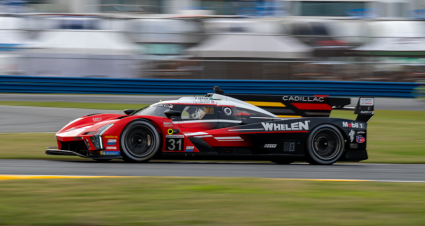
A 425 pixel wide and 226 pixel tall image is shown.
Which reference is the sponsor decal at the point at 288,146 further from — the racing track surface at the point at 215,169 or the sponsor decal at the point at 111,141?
the sponsor decal at the point at 111,141

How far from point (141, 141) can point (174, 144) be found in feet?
1.62

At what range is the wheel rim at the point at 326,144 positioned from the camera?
8.11 meters

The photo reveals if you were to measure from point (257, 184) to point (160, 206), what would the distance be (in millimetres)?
1527

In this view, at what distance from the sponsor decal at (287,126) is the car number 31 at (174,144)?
1.30 m

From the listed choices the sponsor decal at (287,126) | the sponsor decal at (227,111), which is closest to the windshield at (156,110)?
the sponsor decal at (227,111)

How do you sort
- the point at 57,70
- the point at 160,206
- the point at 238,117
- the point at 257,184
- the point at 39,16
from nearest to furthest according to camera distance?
the point at 160,206 < the point at 257,184 < the point at 238,117 < the point at 57,70 < the point at 39,16

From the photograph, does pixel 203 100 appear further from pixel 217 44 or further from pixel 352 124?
pixel 217 44

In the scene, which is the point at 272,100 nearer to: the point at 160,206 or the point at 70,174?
the point at 70,174

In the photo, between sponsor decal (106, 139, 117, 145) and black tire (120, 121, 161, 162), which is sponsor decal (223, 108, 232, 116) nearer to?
black tire (120, 121, 161, 162)

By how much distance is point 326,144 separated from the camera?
8.16 metres

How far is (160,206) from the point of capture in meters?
4.82

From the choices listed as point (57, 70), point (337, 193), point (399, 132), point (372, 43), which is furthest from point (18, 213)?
point (372, 43)

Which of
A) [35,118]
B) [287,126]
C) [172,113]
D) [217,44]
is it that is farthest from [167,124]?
[217,44]

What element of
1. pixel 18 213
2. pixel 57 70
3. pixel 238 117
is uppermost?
pixel 57 70
